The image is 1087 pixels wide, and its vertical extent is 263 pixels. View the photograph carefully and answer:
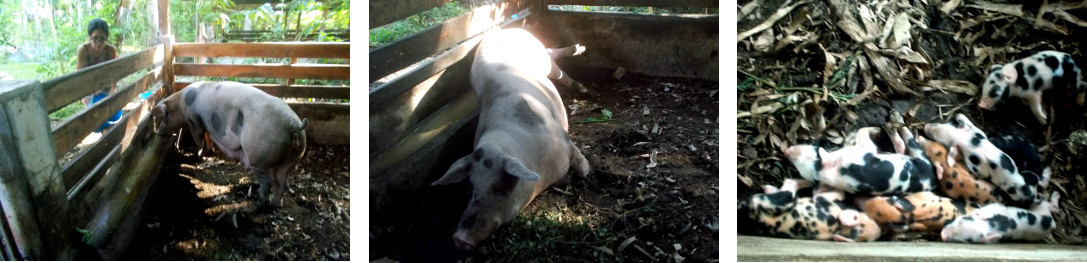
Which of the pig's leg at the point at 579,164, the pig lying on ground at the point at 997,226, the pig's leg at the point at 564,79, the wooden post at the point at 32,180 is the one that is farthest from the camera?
the pig lying on ground at the point at 997,226

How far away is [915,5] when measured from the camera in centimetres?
318

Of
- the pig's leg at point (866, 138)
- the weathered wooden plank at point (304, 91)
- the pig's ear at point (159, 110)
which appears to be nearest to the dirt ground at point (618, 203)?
the weathered wooden plank at point (304, 91)

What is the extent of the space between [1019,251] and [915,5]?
103 centimetres

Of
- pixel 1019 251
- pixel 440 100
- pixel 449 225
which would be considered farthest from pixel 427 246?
pixel 1019 251

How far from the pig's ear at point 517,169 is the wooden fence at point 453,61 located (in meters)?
0.20

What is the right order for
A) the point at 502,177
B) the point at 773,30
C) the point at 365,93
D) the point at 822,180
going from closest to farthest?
the point at 502,177
the point at 365,93
the point at 822,180
the point at 773,30

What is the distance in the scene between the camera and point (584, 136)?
8.83 feet

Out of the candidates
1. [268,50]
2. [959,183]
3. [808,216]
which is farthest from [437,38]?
[959,183]

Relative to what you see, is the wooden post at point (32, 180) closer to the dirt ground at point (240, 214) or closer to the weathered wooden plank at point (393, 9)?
the dirt ground at point (240, 214)

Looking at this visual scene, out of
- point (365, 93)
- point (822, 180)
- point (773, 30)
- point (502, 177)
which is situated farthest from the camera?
point (773, 30)

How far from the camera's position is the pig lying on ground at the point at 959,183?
9.55 ft

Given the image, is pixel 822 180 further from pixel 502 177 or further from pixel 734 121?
pixel 502 177

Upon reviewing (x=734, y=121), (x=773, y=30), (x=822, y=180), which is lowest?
(x=822, y=180)

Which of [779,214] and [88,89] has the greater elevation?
[88,89]
